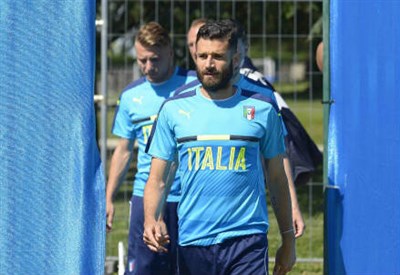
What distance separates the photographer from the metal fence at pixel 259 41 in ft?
39.0

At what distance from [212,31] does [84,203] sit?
1.22m

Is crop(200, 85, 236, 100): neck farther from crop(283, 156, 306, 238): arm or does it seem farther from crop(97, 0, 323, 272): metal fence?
crop(97, 0, 323, 272): metal fence

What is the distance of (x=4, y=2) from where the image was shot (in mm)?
5824

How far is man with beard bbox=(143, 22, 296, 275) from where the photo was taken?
629 centimetres

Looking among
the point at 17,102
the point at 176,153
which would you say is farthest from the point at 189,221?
the point at 17,102

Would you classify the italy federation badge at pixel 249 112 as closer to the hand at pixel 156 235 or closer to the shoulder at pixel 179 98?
the shoulder at pixel 179 98

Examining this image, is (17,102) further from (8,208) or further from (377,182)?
(377,182)

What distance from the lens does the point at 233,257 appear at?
630cm

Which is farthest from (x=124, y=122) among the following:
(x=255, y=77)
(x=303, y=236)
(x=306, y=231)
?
(x=306, y=231)

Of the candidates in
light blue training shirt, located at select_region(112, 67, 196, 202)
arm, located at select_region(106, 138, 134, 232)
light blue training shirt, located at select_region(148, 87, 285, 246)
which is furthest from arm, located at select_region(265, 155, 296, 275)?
arm, located at select_region(106, 138, 134, 232)

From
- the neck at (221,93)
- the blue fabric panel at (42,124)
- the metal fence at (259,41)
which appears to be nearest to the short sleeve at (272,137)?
the neck at (221,93)

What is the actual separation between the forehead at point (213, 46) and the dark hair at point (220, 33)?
20 millimetres

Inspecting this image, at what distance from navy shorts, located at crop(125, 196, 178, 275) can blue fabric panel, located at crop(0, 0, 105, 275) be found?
7.05ft

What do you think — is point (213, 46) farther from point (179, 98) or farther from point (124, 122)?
point (124, 122)
